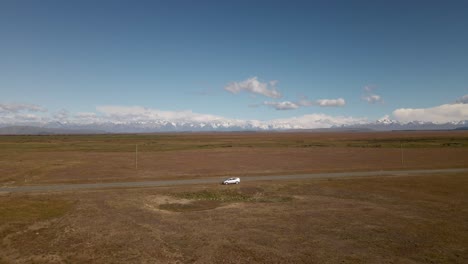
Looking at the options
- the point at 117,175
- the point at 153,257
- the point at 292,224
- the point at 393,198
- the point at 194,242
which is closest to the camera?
the point at 153,257

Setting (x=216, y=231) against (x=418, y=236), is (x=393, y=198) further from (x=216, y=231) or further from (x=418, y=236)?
(x=216, y=231)

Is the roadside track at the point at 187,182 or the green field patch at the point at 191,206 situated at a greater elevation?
the roadside track at the point at 187,182

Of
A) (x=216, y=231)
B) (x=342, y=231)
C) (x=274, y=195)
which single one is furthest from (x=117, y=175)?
(x=342, y=231)

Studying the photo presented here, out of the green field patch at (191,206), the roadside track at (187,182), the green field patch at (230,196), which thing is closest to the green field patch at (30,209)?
the roadside track at (187,182)

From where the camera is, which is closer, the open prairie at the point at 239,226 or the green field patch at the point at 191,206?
the open prairie at the point at 239,226

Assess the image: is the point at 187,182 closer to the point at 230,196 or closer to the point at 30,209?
the point at 230,196

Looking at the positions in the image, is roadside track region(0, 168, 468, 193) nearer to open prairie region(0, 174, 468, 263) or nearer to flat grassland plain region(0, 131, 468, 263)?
flat grassland plain region(0, 131, 468, 263)

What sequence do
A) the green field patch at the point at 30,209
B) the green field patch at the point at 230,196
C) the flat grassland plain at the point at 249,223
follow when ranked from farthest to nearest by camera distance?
the green field patch at the point at 230,196 → the green field patch at the point at 30,209 → the flat grassland plain at the point at 249,223

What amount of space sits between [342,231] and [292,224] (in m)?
4.87

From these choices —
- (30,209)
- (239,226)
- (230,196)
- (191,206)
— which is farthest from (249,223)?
(30,209)

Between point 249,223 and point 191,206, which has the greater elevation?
point 249,223

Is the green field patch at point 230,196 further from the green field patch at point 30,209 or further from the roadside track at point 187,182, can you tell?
the green field patch at point 30,209

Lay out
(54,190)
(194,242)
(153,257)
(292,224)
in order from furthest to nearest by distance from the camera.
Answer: (54,190) < (292,224) < (194,242) < (153,257)

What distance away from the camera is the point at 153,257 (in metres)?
24.5
